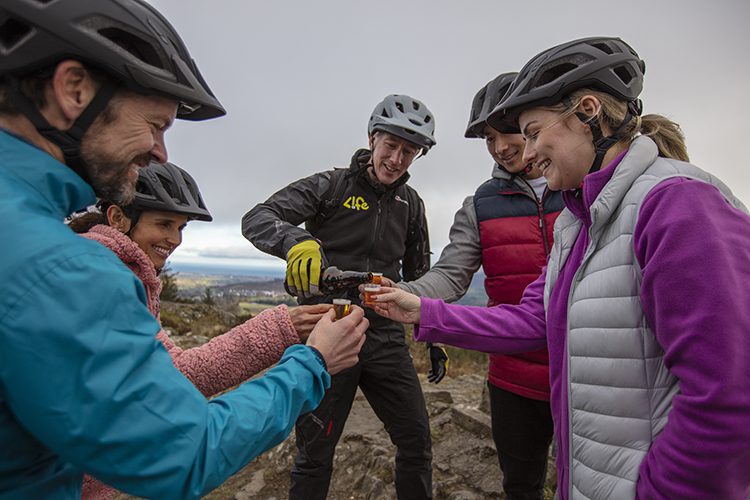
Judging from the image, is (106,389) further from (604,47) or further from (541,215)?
(541,215)

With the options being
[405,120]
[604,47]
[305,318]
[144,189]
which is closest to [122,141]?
[305,318]

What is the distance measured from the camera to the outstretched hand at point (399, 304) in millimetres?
3188

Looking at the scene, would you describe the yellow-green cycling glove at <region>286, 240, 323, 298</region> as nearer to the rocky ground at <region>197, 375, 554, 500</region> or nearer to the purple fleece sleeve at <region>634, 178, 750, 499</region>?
the purple fleece sleeve at <region>634, 178, 750, 499</region>

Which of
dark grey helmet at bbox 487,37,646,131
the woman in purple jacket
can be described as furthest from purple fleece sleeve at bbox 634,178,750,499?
dark grey helmet at bbox 487,37,646,131

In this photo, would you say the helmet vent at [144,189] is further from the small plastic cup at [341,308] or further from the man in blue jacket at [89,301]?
the small plastic cup at [341,308]

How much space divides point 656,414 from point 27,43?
2.74 meters

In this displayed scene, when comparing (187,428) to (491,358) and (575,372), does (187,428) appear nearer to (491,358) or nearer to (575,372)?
(575,372)

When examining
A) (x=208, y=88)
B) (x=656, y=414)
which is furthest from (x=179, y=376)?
(x=656, y=414)

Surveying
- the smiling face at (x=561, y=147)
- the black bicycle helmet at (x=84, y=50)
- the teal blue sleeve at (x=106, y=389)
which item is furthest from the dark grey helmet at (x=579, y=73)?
the teal blue sleeve at (x=106, y=389)

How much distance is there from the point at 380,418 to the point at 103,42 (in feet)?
12.5

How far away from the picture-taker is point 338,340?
2.11 metres

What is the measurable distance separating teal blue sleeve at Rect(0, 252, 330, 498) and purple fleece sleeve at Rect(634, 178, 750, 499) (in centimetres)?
162

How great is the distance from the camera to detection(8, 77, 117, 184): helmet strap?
1.41 m

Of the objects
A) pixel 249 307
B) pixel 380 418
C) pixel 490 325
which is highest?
pixel 490 325
